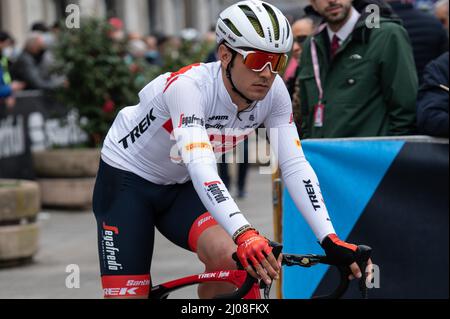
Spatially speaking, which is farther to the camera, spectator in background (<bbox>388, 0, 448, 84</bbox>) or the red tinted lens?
spectator in background (<bbox>388, 0, 448, 84</bbox>)

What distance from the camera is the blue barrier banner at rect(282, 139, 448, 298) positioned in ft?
19.8

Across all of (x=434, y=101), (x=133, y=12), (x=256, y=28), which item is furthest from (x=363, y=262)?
(x=133, y=12)

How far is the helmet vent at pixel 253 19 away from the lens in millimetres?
3970

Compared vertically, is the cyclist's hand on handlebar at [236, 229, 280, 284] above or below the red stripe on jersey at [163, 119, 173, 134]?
below

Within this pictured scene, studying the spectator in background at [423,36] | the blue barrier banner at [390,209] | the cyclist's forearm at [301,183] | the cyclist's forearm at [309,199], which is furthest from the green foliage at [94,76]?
the cyclist's forearm at [309,199]

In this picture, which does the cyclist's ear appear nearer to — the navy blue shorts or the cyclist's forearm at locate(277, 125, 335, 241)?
the cyclist's forearm at locate(277, 125, 335, 241)

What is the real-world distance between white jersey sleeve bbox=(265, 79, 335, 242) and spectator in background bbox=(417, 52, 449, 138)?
1821 millimetres

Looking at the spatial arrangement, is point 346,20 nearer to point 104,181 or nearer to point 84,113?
point 104,181

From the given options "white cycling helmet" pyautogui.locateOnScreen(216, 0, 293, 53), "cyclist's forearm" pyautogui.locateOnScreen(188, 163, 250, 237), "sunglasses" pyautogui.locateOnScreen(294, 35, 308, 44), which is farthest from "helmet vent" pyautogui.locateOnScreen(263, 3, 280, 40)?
"sunglasses" pyautogui.locateOnScreen(294, 35, 308, 44)

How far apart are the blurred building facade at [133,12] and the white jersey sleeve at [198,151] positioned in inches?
242

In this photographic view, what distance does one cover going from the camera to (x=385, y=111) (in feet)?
20.9

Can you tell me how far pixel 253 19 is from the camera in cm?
402

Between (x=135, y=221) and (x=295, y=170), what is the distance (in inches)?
32.1

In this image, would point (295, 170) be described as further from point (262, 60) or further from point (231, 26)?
point (231, 26)
